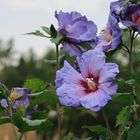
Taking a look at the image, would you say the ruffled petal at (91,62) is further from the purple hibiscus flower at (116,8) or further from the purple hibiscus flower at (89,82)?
the purple hibiscus flower at (116,8)

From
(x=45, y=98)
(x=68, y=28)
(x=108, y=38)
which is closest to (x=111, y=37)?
(x=108, y=38)

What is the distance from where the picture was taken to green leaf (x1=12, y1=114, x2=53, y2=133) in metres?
1.52

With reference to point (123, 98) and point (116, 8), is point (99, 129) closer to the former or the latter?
point (123, 98)

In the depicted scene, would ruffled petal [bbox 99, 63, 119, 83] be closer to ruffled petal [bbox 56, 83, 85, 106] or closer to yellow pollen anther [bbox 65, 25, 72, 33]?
ruffled petal [bbox 56, 83, 85, 106]

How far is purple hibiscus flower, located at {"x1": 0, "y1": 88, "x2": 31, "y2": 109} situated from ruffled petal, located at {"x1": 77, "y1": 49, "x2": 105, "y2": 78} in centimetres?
23

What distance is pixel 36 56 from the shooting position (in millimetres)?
40375

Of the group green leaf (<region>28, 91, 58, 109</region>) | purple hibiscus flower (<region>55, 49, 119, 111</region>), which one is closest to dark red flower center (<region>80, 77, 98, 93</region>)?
purple hibiscus flower (<region>55, 49, 119, 111</region>)

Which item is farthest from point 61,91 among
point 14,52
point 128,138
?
point 14,52

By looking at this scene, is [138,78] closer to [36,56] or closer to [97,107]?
[97,107]

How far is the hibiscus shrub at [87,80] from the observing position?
4.35 feet

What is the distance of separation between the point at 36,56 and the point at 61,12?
38.9m

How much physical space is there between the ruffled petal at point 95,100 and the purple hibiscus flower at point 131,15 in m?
0.20

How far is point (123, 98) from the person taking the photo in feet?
4.76

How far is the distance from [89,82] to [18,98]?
243 mm
